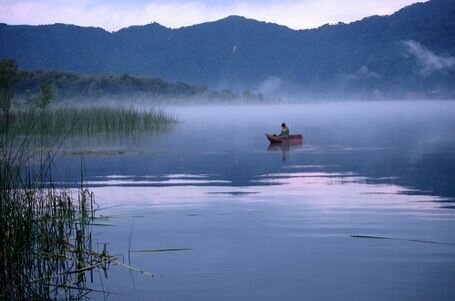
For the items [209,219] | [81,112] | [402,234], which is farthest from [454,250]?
[81,112]

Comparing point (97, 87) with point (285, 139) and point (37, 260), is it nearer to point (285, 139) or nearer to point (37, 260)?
point (285, 139)

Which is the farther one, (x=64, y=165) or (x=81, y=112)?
(x=81, y=112)

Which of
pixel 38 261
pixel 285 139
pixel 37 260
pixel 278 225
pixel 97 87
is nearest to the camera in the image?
pixel 38 261

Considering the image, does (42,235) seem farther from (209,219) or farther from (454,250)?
(454,250)

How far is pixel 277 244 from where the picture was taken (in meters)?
11.0

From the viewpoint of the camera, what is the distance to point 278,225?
12.6m

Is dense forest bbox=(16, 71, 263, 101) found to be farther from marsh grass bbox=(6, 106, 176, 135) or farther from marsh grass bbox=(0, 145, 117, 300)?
marsh grass bbox=(0, 145, 117, 300)

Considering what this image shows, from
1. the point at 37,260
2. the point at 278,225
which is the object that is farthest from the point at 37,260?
the point at 278,225

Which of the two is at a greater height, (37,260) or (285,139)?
(285,139)

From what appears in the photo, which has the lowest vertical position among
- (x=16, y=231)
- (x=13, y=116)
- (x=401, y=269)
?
(x=401, y=269)

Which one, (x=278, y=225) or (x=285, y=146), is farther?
(x=285, y=146)

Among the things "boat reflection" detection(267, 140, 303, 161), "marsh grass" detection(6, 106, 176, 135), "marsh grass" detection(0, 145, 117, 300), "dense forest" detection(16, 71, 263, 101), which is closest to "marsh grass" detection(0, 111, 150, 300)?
"marsh grass" detection(0, 145, 117, 300)

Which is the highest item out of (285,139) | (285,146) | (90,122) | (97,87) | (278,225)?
(97,87)

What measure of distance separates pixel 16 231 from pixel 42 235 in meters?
0.61
